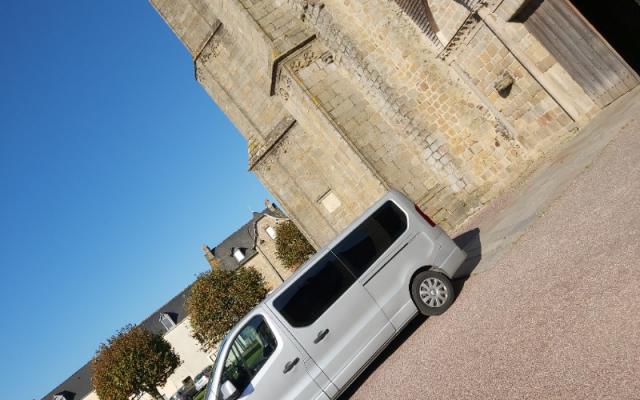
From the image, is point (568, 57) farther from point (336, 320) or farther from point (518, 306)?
point (336, 320)

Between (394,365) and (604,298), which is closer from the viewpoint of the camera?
(604,298)

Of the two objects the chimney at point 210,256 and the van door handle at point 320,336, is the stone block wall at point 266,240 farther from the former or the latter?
the van door handle at point 320,336

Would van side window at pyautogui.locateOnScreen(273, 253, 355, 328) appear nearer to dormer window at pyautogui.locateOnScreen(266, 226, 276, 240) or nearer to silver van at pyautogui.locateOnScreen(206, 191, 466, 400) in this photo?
silver van at pyautogui.locateOnScreen(206, 191, 466, 400)

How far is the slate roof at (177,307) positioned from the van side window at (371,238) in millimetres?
47297

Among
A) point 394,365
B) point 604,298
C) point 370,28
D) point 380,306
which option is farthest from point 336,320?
point 370,28

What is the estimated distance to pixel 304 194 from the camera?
607 inches

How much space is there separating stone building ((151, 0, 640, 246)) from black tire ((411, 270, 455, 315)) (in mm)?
5333

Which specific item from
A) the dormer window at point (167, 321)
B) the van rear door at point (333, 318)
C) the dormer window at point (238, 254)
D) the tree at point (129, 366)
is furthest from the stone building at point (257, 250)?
the van rear door at point (333, 318)

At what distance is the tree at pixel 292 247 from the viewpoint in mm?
42625

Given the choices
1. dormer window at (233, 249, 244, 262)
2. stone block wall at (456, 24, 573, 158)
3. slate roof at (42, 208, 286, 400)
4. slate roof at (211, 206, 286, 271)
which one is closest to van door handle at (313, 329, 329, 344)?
stone block wall at (456, 24, 573, 158)

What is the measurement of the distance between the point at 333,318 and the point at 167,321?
5618cm

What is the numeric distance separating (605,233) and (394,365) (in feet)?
10.2

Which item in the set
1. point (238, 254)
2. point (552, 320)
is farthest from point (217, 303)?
point (552, 320)

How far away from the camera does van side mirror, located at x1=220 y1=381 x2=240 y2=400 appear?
18.4 feet
